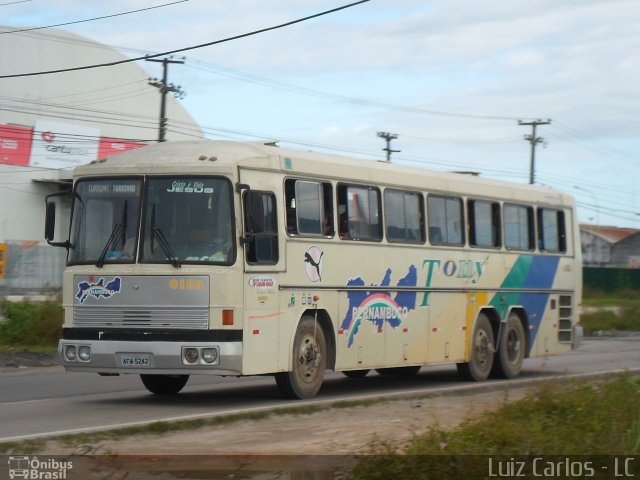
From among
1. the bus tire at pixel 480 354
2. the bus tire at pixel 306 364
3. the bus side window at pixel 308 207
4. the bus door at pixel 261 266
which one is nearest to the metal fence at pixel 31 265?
the bus tire at pixel 480 354

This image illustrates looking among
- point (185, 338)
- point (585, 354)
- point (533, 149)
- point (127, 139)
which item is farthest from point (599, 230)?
point (185, 338)

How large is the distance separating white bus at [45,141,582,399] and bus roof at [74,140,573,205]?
1.0 inches

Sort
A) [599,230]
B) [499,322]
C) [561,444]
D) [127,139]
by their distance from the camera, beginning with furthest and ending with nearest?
1. [599,230]
2. [127,139]
3. [499,322]
4. [561,444]

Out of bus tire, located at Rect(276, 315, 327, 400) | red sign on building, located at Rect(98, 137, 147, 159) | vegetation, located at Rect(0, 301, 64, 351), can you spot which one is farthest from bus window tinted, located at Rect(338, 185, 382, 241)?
red sign on building, located at Rect(98, 137, 147, 159)

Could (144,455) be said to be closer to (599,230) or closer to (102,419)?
(102,419)

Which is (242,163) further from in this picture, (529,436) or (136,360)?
(529,436)

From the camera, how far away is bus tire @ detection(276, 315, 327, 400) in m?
15.0

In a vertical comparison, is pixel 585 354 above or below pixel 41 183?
below

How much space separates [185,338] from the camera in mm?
13867

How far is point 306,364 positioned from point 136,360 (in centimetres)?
243

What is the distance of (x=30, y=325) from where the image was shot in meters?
26.8

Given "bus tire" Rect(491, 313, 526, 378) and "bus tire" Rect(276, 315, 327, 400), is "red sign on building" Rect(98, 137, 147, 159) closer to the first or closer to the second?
"bus tire" Rect(491, 313, 526, 378)

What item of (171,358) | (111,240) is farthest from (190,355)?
(111,240)

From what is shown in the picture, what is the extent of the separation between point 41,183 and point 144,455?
5099cm
